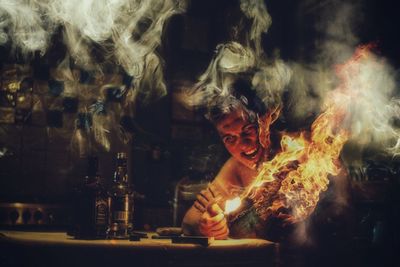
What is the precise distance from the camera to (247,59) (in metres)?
6.77

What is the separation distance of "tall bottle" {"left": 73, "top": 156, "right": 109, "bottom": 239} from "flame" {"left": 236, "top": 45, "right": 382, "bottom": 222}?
1.36 m

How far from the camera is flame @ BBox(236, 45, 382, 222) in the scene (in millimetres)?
3963

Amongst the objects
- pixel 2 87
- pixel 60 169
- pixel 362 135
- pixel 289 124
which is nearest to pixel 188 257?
pixel 60 169

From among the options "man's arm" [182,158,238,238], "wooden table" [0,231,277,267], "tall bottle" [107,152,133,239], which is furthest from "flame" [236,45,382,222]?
"tall bottle" [107,152,133,239]

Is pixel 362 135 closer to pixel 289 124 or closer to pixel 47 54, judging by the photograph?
pixel 289 124

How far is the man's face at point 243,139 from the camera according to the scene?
14.5 ft

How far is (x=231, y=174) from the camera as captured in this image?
14.2 ft

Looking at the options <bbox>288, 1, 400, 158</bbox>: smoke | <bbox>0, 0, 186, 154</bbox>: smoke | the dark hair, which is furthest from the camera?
the dark hair

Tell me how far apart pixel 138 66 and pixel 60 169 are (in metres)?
1.73

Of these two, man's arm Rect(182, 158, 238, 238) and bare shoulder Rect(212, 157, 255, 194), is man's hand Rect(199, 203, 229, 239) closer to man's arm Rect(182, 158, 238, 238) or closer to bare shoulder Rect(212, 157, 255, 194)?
man's arm Rect(182, 158, 238, 238)

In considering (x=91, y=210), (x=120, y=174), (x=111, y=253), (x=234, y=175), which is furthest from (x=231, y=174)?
(x=111, y=253)

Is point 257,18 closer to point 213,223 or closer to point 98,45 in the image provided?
point 98,45

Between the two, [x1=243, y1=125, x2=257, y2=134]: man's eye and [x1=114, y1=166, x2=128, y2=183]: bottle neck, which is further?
[x1=243, y1=125, x2=257, y2=134]: man's eye

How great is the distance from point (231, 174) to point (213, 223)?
0.85m
